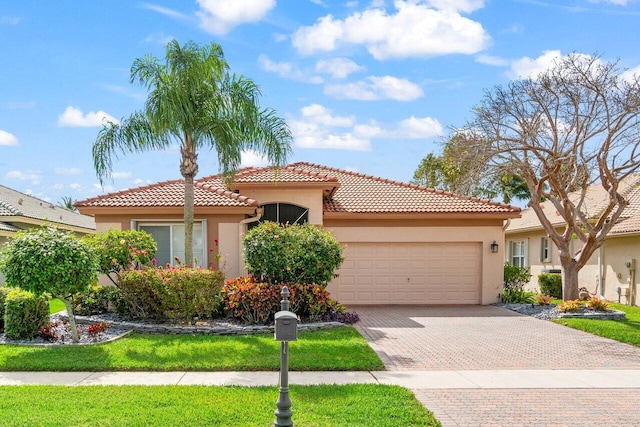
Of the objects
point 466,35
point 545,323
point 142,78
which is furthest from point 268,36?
point 545,323

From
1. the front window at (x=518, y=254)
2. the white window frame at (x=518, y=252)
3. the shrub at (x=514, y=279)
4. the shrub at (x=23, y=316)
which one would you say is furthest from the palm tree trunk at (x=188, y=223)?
the front window at (x=518, y=254)

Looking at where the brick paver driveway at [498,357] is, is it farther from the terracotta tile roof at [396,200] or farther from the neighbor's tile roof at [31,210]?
the neighbor's tile roof at [31,210]

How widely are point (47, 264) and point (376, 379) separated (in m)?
6.55

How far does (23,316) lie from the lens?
10.2m

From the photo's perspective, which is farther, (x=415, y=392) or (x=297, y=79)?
(x=297, y=79)

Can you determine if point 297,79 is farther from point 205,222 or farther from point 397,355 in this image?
point 397,355

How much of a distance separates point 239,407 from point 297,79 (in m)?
9.87

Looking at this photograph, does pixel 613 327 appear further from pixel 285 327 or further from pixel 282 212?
pixel 285 327

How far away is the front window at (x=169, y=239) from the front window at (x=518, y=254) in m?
18.0

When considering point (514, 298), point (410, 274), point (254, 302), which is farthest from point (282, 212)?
point (514, 298)

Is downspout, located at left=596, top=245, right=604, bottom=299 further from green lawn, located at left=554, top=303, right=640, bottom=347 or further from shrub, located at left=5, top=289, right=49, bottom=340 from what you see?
shrub, located at left=5, top=289, right=49, bottom=340

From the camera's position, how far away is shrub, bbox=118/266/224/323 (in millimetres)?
11521

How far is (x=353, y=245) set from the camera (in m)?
17.2

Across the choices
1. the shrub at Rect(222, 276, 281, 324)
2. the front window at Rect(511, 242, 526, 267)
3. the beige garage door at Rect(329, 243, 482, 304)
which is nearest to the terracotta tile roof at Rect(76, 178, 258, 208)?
the shrub at Rect(222, 276, 281, 324)
